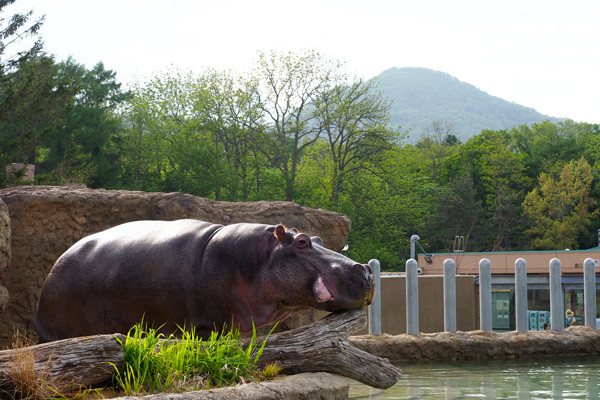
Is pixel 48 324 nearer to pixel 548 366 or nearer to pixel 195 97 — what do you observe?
pixel 548 366

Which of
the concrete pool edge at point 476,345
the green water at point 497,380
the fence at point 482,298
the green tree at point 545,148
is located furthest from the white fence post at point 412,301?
the green tree at point 545,148

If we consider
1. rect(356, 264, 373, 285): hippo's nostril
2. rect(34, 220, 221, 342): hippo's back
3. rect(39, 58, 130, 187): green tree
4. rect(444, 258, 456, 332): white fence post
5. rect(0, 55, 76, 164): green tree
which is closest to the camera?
rect(356, 264, 373, 285): hippo's nostril

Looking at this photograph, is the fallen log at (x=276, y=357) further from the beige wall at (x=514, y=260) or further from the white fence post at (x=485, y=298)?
the beige wall at (x=514, y=260)

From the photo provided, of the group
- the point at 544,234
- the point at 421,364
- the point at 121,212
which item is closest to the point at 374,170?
the point at 544,234

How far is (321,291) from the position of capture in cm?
611

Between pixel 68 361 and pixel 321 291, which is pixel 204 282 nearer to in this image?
pixel 321 291

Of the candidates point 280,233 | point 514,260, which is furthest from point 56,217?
point 514,260

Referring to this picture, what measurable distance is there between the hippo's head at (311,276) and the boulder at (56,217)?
13.8 ft

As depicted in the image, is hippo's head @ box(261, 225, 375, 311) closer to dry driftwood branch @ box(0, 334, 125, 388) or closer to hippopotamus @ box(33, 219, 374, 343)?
hippopotamus @ box(33, 219, 374, 343)

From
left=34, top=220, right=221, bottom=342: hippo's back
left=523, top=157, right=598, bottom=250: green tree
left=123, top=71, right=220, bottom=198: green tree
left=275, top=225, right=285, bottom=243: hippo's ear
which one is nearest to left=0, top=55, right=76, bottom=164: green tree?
left=123, top=71, right=220, bottom=198: green tree

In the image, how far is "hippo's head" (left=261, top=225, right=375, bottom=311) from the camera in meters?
6.07

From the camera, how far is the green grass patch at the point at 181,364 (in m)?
5.03

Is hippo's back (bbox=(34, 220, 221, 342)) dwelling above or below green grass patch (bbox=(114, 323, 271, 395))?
above

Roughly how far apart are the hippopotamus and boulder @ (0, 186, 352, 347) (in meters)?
3.28
